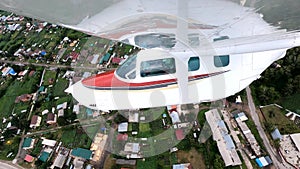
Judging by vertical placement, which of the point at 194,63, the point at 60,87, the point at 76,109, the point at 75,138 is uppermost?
the point at 194,63

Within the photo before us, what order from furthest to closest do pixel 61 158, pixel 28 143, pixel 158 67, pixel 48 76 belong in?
pixel 48 76, pixel 28 143, pixel 61 158, pixel 158 67

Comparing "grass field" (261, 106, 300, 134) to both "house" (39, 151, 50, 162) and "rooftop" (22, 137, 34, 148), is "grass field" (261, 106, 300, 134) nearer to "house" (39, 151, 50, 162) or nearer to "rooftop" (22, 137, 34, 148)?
"house" (39, 151, 50, 162)

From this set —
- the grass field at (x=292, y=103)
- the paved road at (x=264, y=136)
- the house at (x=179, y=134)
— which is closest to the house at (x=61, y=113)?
the house at (x=179, y=134)

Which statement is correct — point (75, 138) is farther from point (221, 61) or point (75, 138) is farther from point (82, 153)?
point (221, 61)

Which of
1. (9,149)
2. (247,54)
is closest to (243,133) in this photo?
(247,54)

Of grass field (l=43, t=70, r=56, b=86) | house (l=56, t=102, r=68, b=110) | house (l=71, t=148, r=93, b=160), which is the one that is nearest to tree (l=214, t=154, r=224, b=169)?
house (l=71, t=148, r=93, b=160)

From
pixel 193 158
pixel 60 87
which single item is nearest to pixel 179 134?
pixel 193 158
